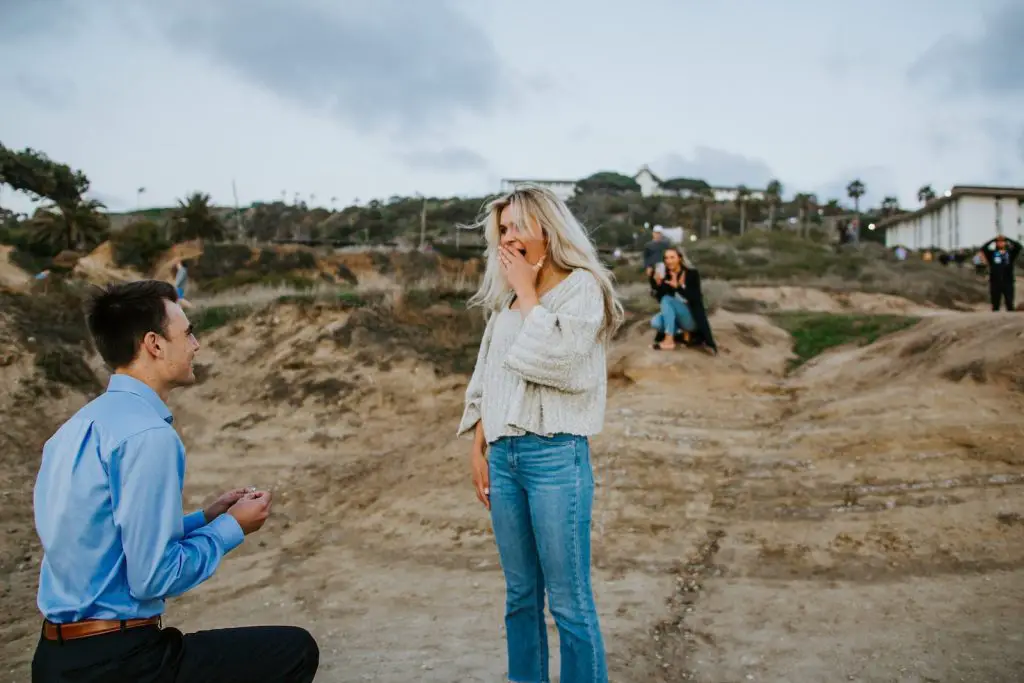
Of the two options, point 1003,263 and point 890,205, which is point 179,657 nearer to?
point 1003,263

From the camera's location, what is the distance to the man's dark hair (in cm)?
218

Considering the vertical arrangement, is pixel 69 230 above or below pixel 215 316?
above

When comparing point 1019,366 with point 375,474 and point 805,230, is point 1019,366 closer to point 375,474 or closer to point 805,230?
point 375,474

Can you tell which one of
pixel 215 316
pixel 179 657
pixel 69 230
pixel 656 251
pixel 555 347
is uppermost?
pixel 69 230

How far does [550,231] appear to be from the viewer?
2.65 metres

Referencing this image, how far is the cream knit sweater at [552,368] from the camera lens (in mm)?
2482

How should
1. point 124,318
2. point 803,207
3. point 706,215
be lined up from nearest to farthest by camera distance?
point 124,318, point 706,215, point 803,207

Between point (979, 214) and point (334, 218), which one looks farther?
point (334, 218)

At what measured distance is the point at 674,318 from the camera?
10.5m

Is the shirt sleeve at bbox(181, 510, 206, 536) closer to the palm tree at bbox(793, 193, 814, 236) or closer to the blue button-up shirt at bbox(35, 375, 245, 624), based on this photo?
the blue button-up shirt at bbox(35, 375, 245, 624)

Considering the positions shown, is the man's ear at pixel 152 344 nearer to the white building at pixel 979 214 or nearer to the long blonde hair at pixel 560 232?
the long blonde hair at pixel 560 232

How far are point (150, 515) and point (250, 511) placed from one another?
36cm

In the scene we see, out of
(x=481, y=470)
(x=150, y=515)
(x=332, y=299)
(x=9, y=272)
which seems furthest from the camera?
(x=9, y=272)

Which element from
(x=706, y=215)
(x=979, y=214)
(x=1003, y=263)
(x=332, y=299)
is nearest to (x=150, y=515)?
(x=332, y=299)
